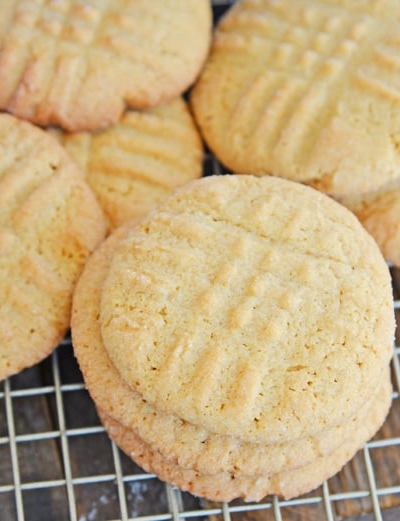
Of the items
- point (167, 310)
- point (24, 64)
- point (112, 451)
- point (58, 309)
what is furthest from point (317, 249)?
point (24, 64)

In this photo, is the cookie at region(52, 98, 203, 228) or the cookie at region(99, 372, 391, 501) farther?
the cookie at region(52, 98, 203, 228)

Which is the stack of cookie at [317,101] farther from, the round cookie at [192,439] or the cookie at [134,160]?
the round cookie at [192,439]

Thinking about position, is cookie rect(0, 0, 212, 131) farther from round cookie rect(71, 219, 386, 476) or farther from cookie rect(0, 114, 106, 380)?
round cookie rect(71, 219, 386, 476)

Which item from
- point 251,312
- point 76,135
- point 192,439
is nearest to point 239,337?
point 251,312

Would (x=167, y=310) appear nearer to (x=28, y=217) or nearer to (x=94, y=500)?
(x=28, y=217)

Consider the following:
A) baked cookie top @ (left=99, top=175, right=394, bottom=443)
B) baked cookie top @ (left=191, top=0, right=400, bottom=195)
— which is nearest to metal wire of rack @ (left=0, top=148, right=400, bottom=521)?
baked cookie top @ (left=99, top=175, right=394, bottom=443)
